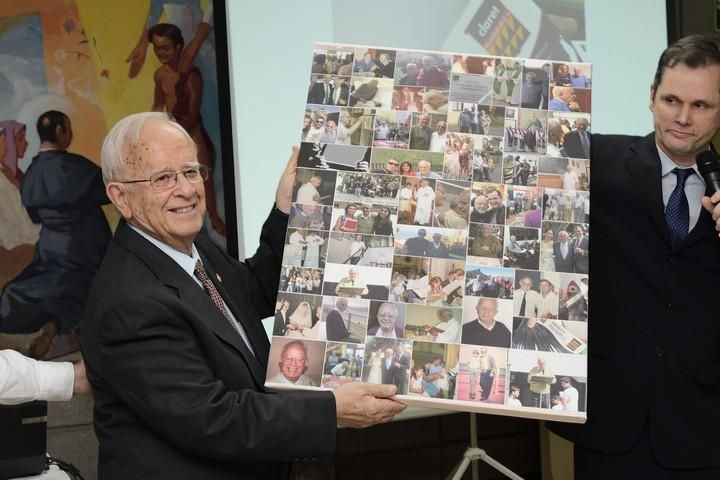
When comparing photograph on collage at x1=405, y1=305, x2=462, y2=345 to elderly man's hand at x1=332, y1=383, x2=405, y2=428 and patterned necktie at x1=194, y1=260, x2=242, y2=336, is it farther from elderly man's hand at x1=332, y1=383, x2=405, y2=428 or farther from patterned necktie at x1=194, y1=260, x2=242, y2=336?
patterned necktie at x1=194, y1=260, x2=242, y2=336

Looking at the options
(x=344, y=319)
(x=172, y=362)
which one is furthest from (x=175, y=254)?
(x=344, y=319)

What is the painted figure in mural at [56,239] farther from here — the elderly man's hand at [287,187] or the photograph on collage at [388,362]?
the photograph on collage at [388,362]

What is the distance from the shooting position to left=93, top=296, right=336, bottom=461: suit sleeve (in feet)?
Result: 5.68

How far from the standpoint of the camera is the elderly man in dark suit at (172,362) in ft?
5.72

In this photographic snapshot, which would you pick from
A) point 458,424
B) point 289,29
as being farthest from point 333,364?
point 458,424

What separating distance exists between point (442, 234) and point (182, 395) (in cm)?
72

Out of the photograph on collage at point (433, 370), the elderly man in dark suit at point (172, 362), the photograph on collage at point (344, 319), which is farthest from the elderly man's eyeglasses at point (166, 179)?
the photograph on collage at point (433, 370)

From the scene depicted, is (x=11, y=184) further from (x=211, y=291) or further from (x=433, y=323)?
(x=433, y=323)

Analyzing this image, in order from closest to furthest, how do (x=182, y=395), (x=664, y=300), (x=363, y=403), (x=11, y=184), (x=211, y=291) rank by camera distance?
(x=182, y=395) < (x=363, y=403) < (x=211, y=291) < (x=664, y=300) < (x=11, y=184)

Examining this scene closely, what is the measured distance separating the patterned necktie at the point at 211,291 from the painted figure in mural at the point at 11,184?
6.31ft

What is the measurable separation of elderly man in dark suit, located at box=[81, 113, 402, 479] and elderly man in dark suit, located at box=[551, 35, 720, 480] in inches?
26.0

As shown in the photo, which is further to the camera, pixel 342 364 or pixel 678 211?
pixel 678 211

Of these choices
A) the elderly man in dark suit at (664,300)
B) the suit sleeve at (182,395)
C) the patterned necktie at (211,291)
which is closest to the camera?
the suit sleeve at (182,395)

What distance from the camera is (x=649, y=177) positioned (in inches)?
86.7
